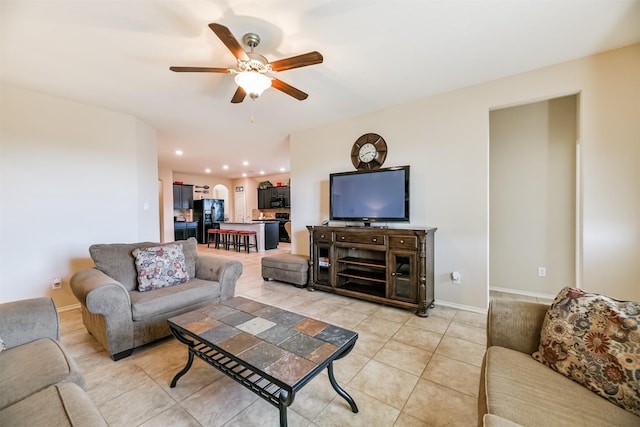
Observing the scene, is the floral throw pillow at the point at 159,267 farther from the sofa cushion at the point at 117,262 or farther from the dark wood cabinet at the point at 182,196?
the dark wood cabinet at the point at 182,196

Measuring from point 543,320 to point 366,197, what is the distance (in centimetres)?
232

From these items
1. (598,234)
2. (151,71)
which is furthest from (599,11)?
(151,71)

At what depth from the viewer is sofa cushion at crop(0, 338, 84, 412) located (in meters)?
Answer: 1.04

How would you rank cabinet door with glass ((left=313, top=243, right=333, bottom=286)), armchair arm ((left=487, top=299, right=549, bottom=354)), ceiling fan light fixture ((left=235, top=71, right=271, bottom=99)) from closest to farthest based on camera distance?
1. armchair arm ((left=487, top=299, right=549, bottom=354))
2. ceiling fan light fixture ((left=235, top=71, right=271, bottom=99))
3. cabinet door with glass ((left=313, top=243, right=333, bottom=286))

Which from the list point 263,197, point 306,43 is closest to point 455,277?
point 306,43

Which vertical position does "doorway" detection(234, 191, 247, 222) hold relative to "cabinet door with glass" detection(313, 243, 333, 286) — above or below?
above

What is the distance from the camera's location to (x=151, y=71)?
2.52m

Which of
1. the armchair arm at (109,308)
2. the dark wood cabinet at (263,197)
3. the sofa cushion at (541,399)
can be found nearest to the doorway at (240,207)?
the dark wood cabinet at (263,197)

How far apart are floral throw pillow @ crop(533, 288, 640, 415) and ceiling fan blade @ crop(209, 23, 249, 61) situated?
2.37 m

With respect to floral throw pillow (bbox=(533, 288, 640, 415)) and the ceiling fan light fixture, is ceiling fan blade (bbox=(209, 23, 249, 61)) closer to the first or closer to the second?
the ceiling fan light fixture

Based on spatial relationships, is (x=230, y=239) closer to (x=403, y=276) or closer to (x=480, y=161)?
(x=403, y=276)

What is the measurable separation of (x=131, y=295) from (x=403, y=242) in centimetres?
276

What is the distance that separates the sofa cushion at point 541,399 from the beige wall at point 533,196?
274 centimetres

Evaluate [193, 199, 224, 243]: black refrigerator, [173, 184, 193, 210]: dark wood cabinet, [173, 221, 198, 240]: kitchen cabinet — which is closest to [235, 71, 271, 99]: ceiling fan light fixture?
[173, 221, 198, 240]: kitchen cabinet
